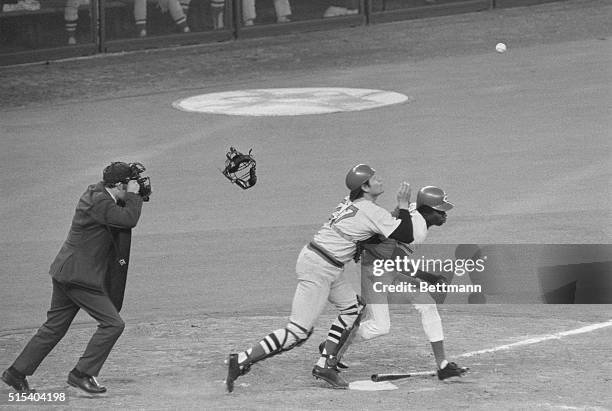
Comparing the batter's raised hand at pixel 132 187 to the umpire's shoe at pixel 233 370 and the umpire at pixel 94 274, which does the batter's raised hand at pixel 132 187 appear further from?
the umpire's shoe at pixel 233 370

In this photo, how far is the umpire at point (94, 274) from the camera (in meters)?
9.70

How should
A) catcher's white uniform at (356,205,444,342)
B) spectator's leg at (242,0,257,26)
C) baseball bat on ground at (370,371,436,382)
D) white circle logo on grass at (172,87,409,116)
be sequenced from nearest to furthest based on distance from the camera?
catcher's white uniform at (356,205,444,342) → baseball bat on ground at (370,371,436,382) → white circle logo on grass at (172,87,409,116) → spectator's leg at (242,0,257,26)

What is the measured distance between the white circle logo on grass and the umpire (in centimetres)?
1186

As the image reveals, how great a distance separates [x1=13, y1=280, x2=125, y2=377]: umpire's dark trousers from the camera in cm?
971

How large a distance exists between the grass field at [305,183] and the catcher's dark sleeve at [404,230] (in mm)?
1072

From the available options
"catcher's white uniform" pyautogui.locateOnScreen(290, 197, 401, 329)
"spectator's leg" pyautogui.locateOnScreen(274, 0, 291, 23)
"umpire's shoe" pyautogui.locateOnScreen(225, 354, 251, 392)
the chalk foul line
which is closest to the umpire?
"umpire's shoe" pyautogui.locateOnScreen(225, 354, 251, 392)

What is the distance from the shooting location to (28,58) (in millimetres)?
24281

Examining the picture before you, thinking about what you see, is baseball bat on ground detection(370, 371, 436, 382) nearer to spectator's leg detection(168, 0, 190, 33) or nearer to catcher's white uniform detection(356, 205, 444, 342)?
catcher's white uniform detection(356, 205, 444, 342)

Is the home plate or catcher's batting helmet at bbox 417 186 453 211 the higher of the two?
catcher's batting helmet at bbox 417 186 453 211

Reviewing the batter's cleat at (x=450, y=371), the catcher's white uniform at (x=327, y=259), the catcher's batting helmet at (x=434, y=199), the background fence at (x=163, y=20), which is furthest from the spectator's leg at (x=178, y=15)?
the batter's cleat at (x=450, y=371)

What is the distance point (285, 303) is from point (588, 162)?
22.1 ft

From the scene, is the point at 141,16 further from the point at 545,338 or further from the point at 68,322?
the point at 68,322

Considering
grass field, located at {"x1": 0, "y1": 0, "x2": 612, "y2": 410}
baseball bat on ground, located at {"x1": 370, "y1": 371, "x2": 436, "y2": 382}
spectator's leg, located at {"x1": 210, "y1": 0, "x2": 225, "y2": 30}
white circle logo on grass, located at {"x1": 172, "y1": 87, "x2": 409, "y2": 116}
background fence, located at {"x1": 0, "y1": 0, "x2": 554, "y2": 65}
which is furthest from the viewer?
Result: spectator's leg, located at {"x1": 210, "y1": 0, "x2": 225, "y2": 30}

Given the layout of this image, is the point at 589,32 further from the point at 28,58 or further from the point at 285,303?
the point at 285,303
